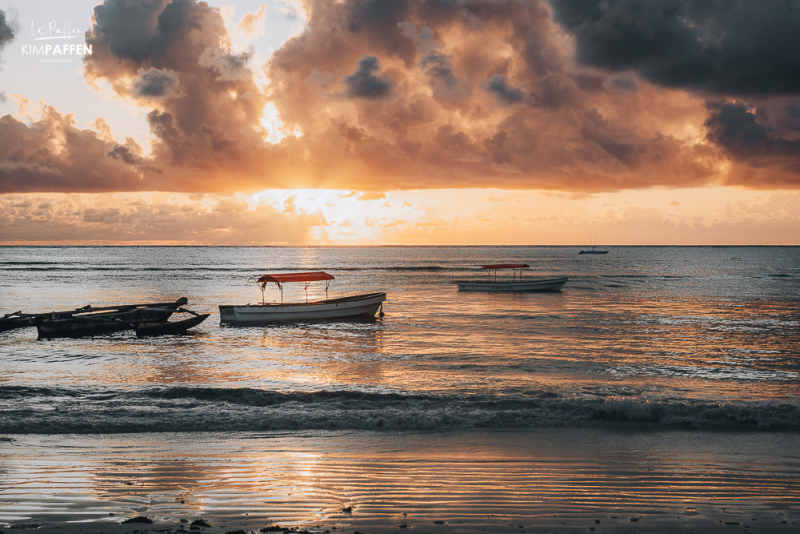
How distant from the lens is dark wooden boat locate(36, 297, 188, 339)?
30.5 meters

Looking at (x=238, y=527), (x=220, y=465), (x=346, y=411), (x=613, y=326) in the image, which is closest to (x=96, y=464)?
(x=220, y=465)

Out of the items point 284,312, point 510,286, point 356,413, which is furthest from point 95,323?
point 510,286

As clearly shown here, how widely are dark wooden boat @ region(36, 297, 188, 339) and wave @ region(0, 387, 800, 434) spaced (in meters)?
15.3

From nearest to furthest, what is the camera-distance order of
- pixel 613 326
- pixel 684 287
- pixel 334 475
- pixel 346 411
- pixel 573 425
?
pixel 334 475, pixel 573 425, pixel 346 411, pixel 613 326, pixel 684 287

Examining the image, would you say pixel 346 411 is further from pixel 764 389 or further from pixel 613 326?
pixel 613 326

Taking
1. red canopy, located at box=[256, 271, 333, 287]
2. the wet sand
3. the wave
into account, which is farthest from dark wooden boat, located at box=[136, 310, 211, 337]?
the wet sand

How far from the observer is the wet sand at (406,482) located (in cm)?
805

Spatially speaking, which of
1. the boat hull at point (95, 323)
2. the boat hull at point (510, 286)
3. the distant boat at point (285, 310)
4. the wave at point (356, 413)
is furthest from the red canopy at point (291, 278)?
the boat hull at point (510, 286)

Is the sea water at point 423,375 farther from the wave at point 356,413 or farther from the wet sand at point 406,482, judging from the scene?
the wet sand at point 406,482

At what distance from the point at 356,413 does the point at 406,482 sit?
5.13 metres

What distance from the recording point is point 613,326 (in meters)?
36.0

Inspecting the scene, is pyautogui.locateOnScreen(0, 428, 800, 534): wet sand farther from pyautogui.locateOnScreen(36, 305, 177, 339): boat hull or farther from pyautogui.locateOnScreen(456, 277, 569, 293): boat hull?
pyautogui.locateOnScreen(456, 277, 569, 293): boat hull

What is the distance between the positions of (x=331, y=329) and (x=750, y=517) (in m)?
29.9

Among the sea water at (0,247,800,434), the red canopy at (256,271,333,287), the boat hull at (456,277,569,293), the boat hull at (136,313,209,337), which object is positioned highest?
the red canopy at (256,271,333,287)
